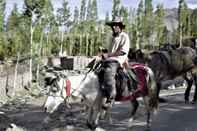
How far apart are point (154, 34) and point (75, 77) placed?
68.6 m

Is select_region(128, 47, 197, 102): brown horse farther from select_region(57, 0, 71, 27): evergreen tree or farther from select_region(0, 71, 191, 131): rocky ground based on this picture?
select_region(57, 0, 71, 27): evergreen tree

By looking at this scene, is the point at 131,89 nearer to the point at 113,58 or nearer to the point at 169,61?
the point at 113,58

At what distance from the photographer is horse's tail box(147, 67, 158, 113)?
9.55 meters

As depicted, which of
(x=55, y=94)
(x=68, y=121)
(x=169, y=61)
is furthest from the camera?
(x=169, y=61)

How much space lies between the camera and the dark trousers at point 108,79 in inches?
331

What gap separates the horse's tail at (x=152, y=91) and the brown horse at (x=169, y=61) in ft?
6.60

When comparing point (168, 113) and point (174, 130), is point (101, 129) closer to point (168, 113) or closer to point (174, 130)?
point (174, 130)

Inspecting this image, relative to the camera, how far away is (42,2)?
3369 centimetres

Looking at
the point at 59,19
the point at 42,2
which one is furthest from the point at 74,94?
the point at 59,19

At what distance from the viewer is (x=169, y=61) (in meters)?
12.4

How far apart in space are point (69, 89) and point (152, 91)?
2471 mm

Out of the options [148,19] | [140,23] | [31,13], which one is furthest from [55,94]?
[140,23]

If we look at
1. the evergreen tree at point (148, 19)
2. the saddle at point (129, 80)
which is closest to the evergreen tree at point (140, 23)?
the evergreen tree at point (148, 19)

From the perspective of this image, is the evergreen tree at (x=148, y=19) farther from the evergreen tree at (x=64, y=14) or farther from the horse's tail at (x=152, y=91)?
the horse's tail at (x=152, y=91)
